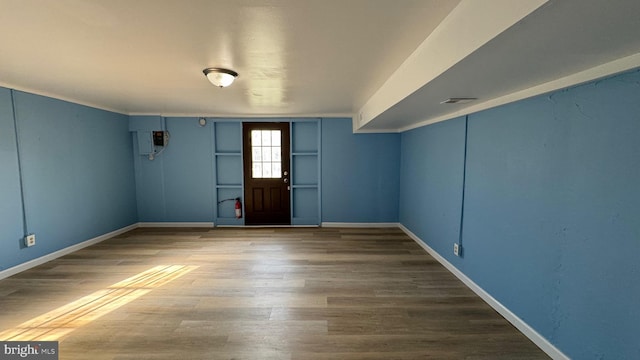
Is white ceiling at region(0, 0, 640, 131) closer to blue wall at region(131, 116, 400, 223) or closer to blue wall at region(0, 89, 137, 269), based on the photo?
blue wall at region(0, 89, 137, 269)

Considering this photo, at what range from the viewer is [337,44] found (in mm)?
1828

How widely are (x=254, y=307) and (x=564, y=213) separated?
259 cm

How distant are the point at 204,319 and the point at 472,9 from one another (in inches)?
113

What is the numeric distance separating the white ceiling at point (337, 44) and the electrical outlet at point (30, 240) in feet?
5.99

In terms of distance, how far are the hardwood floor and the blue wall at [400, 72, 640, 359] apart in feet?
1.27

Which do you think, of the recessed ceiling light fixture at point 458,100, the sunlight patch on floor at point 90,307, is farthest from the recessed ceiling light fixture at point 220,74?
the sunlight patch on floor at point 90,307

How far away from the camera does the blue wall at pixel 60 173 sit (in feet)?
10.1

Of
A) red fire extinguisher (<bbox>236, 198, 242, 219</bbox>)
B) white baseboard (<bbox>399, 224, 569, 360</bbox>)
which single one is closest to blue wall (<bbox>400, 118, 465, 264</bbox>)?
white baseboard (<bbox>399, 224, 569, 360</bbox>)

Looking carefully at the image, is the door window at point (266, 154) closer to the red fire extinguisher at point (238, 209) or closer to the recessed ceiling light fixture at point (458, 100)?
the red fire extinguisher at point (238, 209)

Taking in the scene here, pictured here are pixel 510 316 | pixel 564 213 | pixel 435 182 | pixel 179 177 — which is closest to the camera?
pixel 564 213

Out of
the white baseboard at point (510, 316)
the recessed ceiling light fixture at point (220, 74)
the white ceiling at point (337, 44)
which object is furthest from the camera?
the recessed ceiling light fixture at point (220, 74)

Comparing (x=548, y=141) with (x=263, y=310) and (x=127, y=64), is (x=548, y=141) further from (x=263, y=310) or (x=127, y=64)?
(x=127, y=64)

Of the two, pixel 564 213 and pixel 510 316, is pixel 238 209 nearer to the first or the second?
pixel 510 316

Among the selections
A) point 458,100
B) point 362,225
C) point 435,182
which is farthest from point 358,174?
point 458,100
